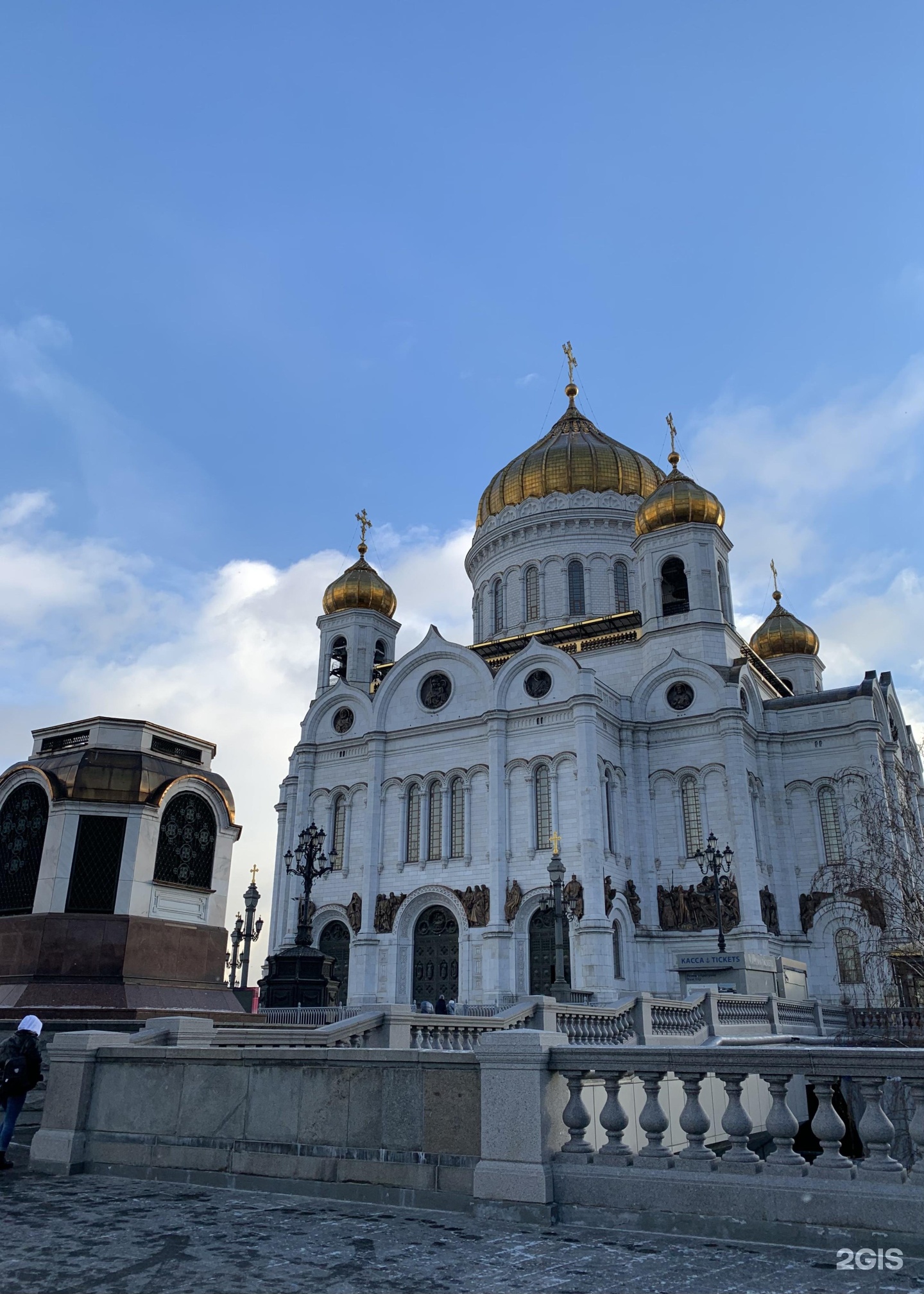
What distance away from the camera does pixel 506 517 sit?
4666 centimetres

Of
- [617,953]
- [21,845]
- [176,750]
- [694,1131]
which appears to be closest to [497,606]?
[617,953]

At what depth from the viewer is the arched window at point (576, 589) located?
43.9m

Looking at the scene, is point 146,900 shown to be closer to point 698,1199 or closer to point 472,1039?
point 472,1039

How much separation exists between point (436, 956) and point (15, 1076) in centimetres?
2693

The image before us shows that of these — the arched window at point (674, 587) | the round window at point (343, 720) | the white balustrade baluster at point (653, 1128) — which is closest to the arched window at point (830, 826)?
the arched window at point (674, 587)

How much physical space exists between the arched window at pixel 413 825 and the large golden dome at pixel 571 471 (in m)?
16.6

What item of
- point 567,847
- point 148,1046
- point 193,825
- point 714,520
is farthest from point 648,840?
point 148,1046

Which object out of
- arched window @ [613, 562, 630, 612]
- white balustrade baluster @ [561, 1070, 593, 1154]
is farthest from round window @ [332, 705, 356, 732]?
white balustrade baluster @ [561, 1070, 593, 1154]

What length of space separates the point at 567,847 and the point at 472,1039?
1746cm

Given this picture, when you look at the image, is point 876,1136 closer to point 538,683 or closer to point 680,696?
point 538,683

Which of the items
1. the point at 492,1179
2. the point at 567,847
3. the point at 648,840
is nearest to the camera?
the point at 492,1179

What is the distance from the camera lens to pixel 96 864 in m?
13.5

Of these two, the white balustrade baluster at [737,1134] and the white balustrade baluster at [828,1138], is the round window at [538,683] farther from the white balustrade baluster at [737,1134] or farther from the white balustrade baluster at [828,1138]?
the white balustrade baluster at [828,1138]

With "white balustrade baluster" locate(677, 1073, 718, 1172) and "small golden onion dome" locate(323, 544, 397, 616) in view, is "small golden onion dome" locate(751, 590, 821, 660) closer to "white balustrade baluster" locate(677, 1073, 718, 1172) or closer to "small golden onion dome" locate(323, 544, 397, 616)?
"small golden onion dome" locate(323, 544, 397, 616)
